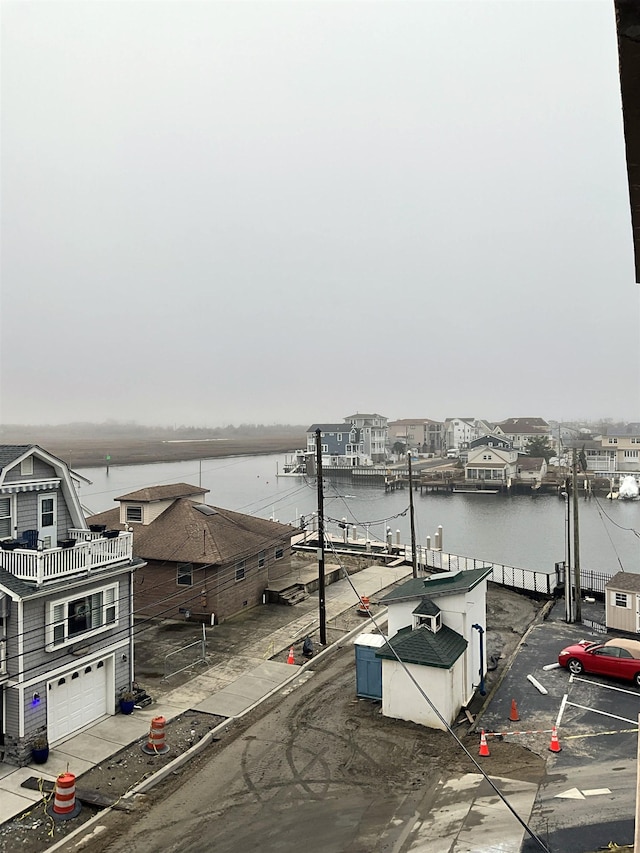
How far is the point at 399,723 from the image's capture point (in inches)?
674

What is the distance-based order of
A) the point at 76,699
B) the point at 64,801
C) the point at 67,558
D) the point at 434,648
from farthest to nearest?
the point at 434,648 < the point at 76,699 < the point at 67,558 < the point at 64,801

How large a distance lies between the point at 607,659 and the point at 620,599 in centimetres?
577

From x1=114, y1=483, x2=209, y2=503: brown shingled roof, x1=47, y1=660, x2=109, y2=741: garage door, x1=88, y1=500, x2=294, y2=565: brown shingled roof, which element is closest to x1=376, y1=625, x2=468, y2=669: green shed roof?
x1=47, y1=660, x2=109, y2=741: garage door

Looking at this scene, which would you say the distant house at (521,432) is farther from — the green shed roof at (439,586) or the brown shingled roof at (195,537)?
the green shed roof at (439,586)

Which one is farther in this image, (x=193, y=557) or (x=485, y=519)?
(x=485, y=519)

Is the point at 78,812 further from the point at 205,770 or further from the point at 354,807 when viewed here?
the point at 354,807

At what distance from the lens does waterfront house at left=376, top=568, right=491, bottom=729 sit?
55.7ft

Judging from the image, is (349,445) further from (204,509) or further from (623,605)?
(623,605)

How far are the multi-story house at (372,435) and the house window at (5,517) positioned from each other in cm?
13886

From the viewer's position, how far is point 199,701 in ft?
61.8

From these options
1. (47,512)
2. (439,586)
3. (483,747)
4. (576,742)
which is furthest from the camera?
(439,586)

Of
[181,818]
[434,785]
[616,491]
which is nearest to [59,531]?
[181,818]

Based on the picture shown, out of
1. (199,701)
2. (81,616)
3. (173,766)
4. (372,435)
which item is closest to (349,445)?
(372,435)

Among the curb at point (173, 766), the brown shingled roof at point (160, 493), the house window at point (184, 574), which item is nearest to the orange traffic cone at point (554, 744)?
the curb at point (173, 766)
